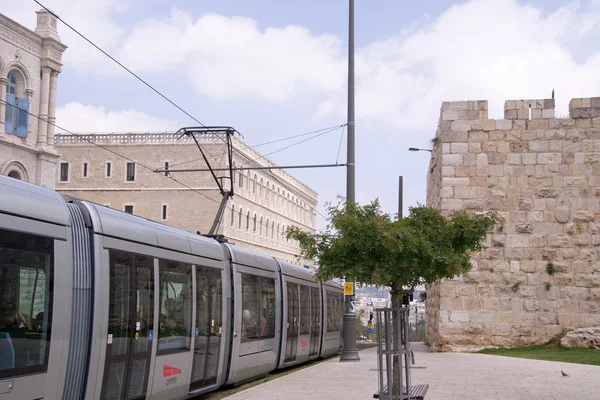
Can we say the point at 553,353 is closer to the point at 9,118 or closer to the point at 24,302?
the point at 24,302

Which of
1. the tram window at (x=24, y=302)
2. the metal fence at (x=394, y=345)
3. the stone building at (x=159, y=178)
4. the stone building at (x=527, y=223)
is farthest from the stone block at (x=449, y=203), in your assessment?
the stone building at (x=159, y=178)

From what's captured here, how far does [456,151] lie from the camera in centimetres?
2331

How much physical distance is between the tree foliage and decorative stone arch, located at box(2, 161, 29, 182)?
A: 34959mm

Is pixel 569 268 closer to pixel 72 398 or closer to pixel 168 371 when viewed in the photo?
pixel 168 371

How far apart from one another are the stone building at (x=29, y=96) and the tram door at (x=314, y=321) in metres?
26.3

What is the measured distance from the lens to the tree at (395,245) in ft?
34.6

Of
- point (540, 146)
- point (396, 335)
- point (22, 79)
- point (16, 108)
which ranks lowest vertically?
point (396, 335)

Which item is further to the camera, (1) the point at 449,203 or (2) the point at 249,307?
(1) the point at 449,203

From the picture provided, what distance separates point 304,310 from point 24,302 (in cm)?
1242

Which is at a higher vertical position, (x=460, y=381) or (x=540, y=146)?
(x=540, y=146)

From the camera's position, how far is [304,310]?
63.6ft

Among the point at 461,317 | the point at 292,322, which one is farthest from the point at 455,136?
the point at 292,322

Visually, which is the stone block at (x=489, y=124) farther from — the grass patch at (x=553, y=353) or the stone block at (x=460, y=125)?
the grass patch at (x=553, y=353)

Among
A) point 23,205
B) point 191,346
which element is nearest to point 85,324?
point 23,205
